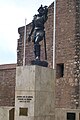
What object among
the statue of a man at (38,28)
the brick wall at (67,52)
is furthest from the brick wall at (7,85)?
the statue of a man at (38,28)

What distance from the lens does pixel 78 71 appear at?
1734 centimetres

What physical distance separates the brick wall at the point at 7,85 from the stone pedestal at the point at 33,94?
35.1 feet

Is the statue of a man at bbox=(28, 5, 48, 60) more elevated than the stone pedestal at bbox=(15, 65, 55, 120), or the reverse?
the statue of a man at bbox=(28, 5, 48, 60)

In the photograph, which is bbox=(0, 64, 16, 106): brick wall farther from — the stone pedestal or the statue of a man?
the stone pedestal

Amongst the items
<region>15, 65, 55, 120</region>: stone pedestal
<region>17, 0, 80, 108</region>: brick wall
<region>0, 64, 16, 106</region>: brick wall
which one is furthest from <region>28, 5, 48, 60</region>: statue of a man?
<region>0, 64, 16, 106</region>: brick wall

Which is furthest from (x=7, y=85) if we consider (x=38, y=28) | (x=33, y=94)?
(x=33, y=94)

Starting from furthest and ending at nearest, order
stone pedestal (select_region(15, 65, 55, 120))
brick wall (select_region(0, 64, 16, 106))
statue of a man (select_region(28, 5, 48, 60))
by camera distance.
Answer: brick wall (select_region(0, 64, 16, 106))
statue of a man (select_region(28, 5, 48, 60))
stone pedestal (select_region(15, 65, 55, 120))

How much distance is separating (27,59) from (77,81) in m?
3.61

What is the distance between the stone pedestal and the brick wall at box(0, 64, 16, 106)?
1071 cm

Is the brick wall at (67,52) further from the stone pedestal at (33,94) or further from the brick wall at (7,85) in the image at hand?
the stone pedestal at (33,94)

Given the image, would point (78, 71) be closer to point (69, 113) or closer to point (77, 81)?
point (77, 81)

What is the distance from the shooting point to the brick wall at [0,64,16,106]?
21484 mm

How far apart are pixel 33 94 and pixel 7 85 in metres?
11.6

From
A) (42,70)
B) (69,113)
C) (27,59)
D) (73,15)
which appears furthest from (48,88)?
(27,59)
